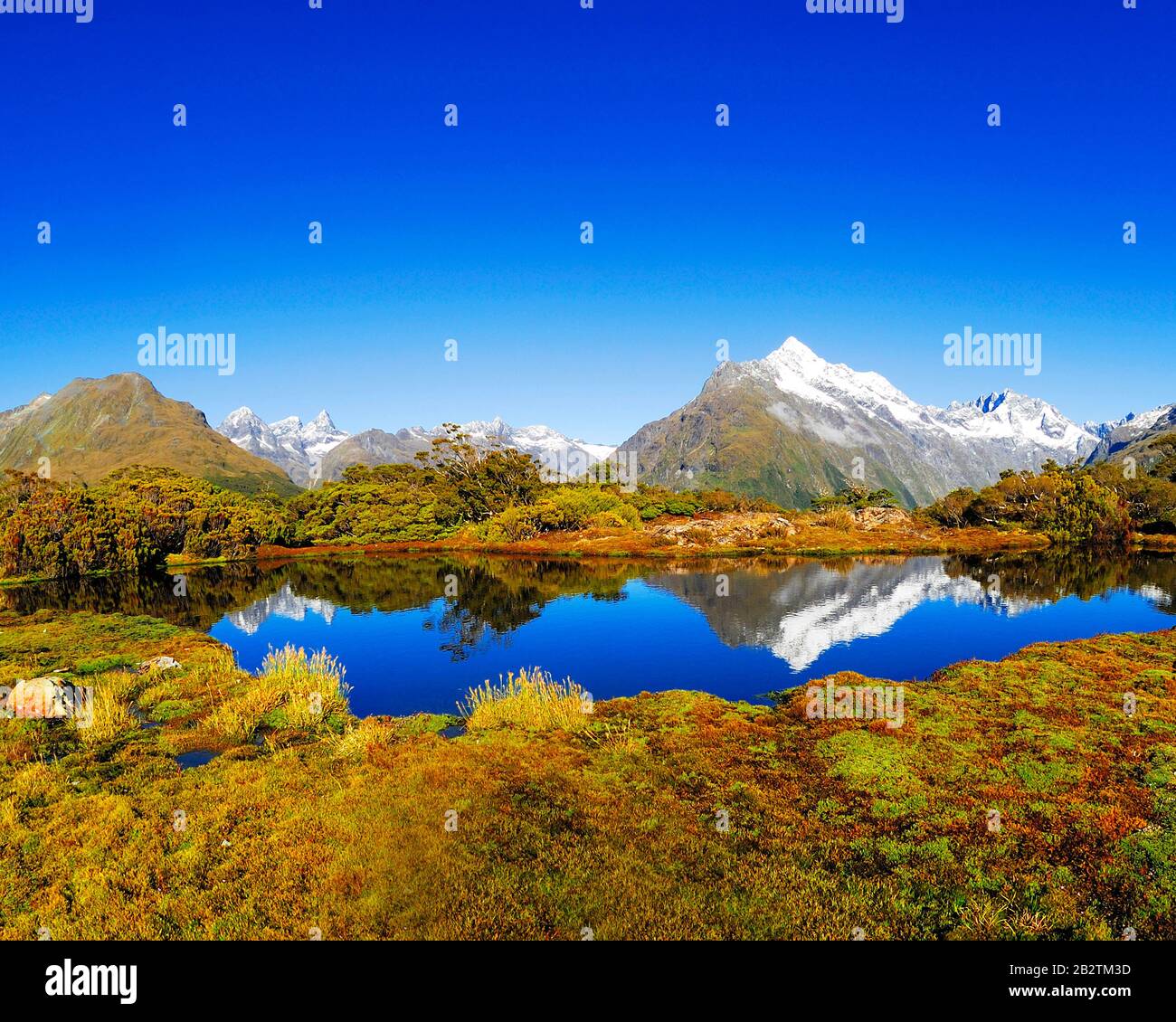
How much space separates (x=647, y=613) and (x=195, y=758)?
36056 millimetres

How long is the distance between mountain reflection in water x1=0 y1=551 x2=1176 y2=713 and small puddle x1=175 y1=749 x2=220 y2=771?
7.76 metres

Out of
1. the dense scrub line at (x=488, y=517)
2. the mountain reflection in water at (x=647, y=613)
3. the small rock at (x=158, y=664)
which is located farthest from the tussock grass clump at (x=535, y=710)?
the dense scrub line at (x=488, y=517)

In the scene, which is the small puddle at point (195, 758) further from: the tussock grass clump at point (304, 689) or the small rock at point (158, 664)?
the small rock at point (158, 664)

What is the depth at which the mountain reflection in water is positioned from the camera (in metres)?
35.8

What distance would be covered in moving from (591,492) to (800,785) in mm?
111101

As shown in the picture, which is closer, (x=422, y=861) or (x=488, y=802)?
(x=422, y=861)

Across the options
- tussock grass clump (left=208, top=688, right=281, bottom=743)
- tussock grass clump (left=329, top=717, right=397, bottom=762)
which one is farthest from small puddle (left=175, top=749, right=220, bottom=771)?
tussock grass clump (left=329, top=717, right=397, bottom=762)

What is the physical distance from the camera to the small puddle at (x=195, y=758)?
21453 mm

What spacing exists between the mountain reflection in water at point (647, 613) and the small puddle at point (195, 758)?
7760 millimetres

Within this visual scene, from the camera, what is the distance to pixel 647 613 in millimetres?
52906

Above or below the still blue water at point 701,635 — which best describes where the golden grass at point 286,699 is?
above
